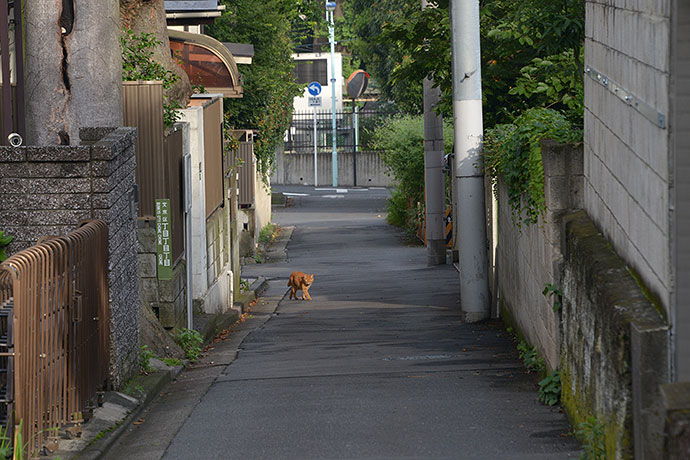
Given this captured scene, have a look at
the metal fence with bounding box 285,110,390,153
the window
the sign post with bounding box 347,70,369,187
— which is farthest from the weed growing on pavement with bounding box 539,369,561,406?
the window

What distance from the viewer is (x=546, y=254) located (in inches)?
342

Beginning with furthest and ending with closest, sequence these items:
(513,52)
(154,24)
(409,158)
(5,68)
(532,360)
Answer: (409,158) < (513,52) < (154,24) < (5,68) < (532,360)

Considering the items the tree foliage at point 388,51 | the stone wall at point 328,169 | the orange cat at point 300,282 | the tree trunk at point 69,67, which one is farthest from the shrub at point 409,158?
the tree trunk at point 69,67

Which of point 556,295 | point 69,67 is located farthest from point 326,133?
point 556,295

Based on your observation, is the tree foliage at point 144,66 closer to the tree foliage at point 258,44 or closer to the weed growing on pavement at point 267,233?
the tree foliage at point 258,44

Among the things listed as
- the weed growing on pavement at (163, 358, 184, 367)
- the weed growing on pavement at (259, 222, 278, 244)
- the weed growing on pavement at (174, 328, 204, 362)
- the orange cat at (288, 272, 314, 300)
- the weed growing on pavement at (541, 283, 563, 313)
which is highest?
the weed growing on pavement at (541, 283, 563, 313)

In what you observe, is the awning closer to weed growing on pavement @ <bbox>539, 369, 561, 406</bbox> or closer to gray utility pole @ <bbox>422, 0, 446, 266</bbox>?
gray utility pole @ <bbox>422, 0, 446, 266</bbox>

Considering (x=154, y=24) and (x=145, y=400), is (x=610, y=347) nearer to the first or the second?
(x=145, y=400)

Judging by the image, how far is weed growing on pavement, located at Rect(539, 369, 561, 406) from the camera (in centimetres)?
774

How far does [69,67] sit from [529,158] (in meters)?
4.14

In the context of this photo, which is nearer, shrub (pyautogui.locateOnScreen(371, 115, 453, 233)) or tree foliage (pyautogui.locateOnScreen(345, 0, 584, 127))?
tree foliage (pyautogui.locateOnScreen(345, 0, 584, 127))

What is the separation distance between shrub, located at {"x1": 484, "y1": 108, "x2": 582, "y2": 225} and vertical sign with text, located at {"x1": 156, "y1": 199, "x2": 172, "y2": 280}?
3.56 meters

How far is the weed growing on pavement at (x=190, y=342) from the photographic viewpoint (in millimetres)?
11727

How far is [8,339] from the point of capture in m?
5.76
